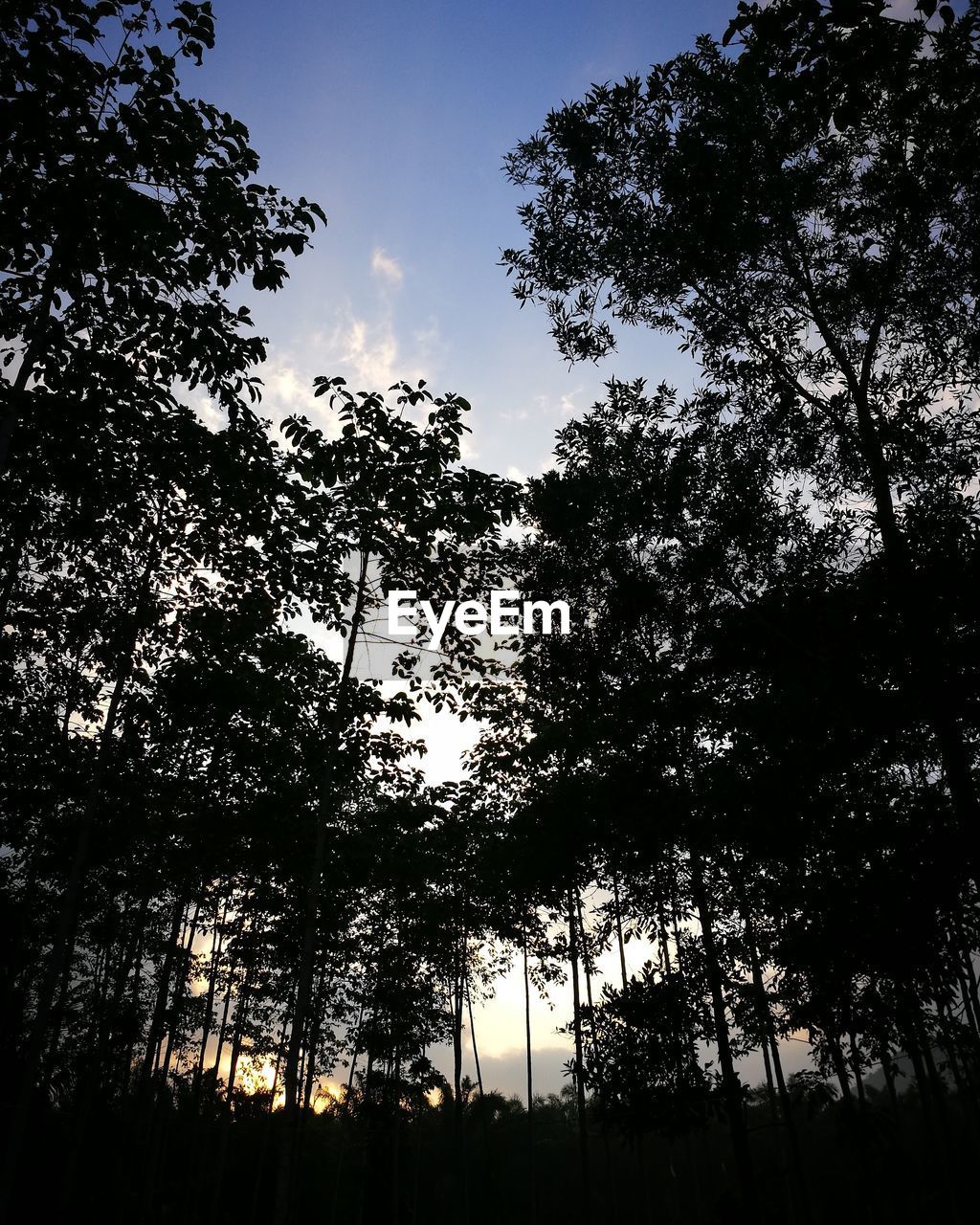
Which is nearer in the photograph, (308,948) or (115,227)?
(115,227)

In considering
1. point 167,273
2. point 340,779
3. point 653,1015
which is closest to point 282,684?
point 340,779

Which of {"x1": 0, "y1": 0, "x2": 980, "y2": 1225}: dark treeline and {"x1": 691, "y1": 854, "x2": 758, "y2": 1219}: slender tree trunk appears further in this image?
{"x1": 691, "y1": 854, "x2": 758, "y2": 1219}: slender tree trunk

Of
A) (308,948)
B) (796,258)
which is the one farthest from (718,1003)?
(796,258)

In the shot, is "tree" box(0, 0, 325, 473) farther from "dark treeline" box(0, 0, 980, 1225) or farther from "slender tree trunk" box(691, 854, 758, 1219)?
"slender tree trunk" box(691, 854, 758, 1219)

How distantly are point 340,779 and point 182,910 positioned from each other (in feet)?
34.5

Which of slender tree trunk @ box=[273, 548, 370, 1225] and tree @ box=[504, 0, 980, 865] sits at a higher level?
tree @ box=[504, 0, 980, 865]

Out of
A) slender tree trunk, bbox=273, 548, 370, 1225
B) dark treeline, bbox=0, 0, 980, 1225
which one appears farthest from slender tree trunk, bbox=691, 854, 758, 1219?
slender tree trunk, bbox=273, 548, 370, 1225

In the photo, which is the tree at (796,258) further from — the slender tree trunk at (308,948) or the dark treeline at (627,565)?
the slender tree trunk at (308,948)

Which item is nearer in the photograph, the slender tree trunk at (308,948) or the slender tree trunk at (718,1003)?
the slender tree trunk at (308,948)

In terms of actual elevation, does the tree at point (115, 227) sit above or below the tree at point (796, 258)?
below

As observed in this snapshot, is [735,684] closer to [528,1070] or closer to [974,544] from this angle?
[974,544]

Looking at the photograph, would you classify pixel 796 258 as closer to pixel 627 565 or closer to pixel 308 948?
pixel 627 565

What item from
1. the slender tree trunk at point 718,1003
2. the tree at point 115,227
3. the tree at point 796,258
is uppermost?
the tree at point 796,258

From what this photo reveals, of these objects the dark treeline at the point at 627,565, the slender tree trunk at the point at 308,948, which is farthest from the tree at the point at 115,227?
the slender tree trunk at the point at 308,948
